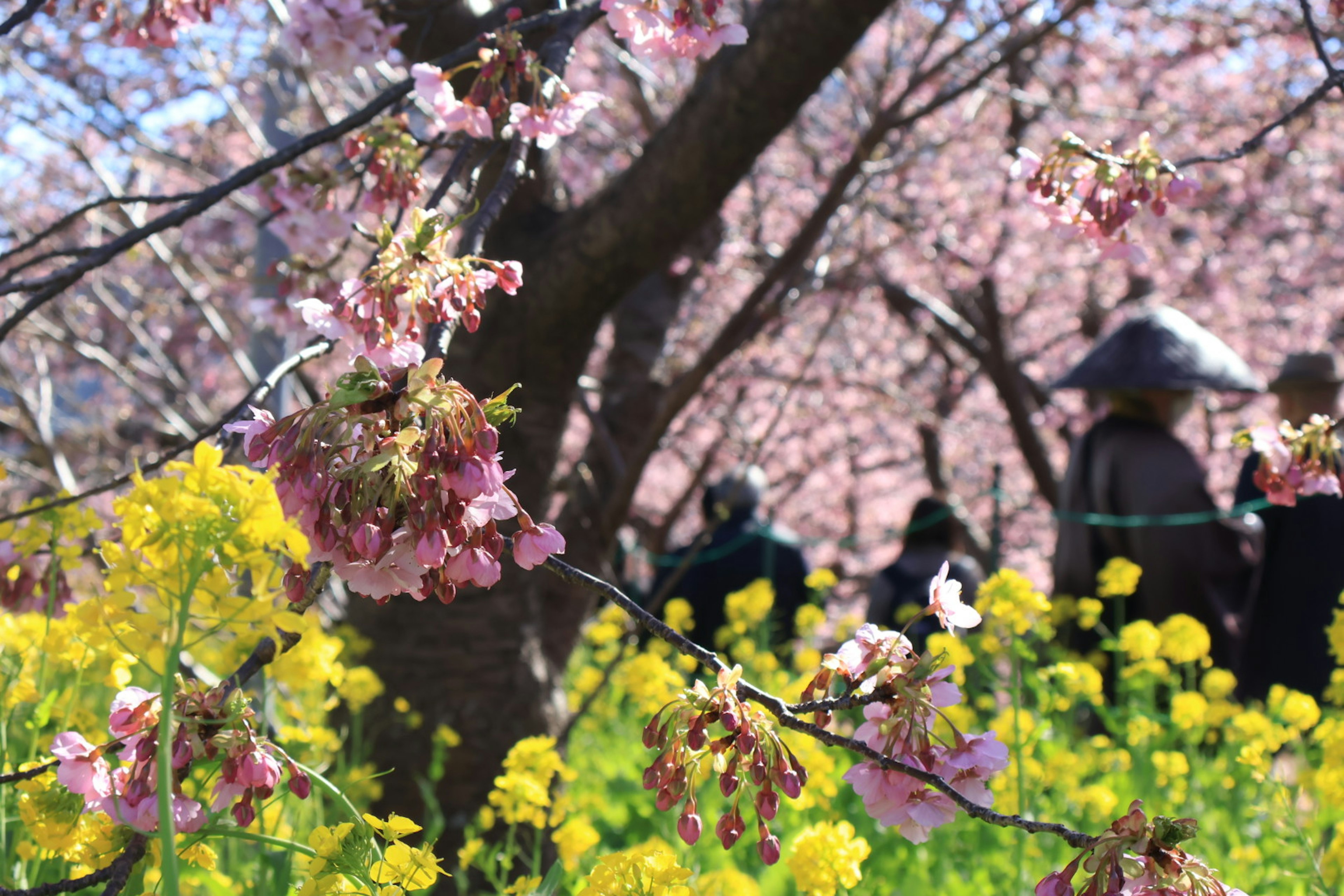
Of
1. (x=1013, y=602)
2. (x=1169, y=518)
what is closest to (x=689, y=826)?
(x=1013, y=602)

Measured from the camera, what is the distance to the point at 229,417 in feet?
4.28

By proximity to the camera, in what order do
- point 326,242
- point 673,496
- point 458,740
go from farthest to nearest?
point 673,496 → point 458,740 → point 326,242

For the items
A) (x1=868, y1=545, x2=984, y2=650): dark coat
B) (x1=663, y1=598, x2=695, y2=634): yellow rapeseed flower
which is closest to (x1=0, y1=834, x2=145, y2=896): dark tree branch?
(x1=663, y1=598, x2=695, y2=634): yellow rapeseed flower

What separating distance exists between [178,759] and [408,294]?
0.52m

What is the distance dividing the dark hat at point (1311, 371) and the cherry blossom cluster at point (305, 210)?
3.91m

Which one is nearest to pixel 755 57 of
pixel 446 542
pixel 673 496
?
pixel 446 542

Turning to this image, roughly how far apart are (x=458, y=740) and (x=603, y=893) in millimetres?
1528

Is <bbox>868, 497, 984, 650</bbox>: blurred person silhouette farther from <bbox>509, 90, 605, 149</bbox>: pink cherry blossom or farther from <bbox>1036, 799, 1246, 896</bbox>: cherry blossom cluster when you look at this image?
<bbox>1036, 799, 1246, 896</bbox>: cherry blossom cluster

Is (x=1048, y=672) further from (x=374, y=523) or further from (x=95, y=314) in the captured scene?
(x=95, y=314)

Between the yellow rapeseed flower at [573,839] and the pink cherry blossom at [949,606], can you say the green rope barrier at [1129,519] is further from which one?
the pink cherry blossom at [949,606]

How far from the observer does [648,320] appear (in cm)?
405

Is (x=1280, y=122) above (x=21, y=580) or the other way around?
above

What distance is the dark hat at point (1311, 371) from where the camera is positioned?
13.4ft

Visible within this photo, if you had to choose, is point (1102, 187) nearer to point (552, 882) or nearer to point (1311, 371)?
point (552, 882)
